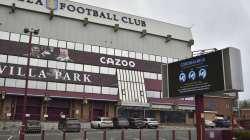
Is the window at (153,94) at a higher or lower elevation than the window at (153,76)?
lower

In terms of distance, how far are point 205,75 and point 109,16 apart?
4359cm

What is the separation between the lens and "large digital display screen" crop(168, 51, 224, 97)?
20.8 m

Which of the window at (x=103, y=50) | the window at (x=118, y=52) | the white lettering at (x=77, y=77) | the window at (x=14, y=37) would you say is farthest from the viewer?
the window at (x=118, y=52)

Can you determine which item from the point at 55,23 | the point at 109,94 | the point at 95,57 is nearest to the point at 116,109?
the point at 109,94

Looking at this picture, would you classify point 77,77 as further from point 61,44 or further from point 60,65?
point 61,44

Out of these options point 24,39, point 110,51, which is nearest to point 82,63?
point 110,51

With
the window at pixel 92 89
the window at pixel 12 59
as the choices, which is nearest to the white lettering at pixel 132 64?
the window at pixel 92 89

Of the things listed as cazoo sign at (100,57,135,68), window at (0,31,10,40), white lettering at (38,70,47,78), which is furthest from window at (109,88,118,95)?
window at (0,31,10,40)

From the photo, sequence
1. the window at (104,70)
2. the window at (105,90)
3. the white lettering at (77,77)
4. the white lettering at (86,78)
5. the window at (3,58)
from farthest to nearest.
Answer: the window at (104,70)
the window at (105,90)
the white lettering at (86,78)
the white lettering at (77,77)
the window at (3,58)

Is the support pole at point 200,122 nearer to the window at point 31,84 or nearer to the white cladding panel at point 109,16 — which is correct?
the window at point 31,84

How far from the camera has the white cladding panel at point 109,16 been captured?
5628 centimetres

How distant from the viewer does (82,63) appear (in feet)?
185

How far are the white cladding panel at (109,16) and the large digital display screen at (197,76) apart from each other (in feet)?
122

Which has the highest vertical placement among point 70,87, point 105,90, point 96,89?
point 70,87
